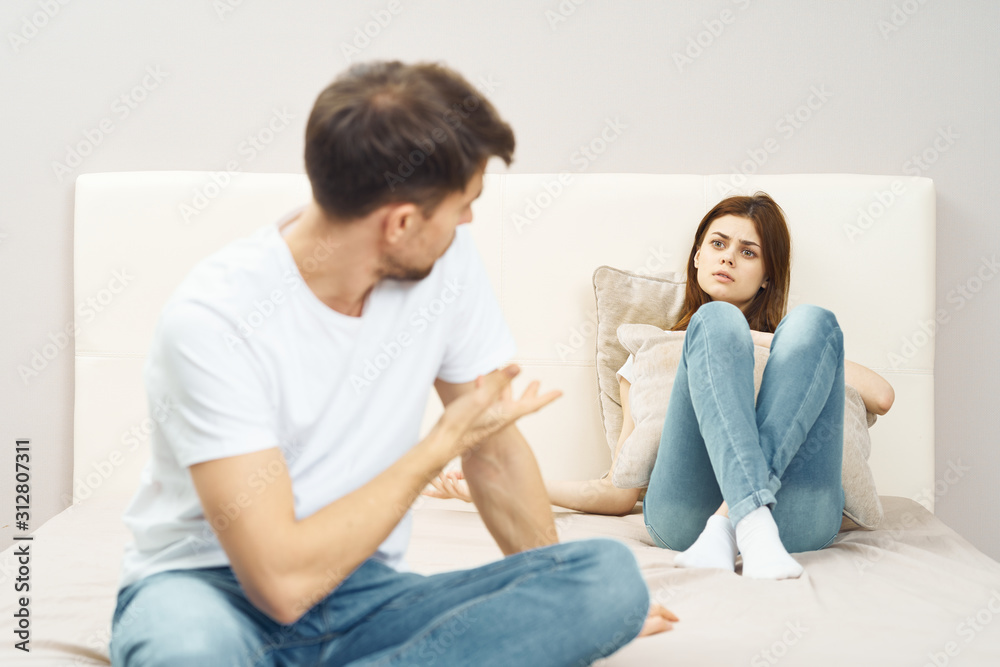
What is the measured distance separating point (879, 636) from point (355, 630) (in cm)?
69

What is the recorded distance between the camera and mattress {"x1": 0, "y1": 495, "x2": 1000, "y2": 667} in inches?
38.5

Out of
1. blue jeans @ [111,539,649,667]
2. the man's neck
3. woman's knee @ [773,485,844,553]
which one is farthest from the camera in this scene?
woman's knee @ [773,485,844,553]

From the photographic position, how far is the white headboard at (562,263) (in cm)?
182

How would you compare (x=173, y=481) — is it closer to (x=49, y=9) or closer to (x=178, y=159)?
(x=178, y=159)

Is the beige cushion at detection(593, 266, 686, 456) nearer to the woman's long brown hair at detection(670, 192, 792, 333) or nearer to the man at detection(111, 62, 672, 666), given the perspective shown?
the woman's long brown hair at detection(670, 192, 792, 333)

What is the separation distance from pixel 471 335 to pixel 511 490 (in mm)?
201

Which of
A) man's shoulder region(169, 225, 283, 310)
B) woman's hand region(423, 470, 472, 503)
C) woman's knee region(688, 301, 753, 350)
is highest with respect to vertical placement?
man's shoulder region(169, 225, 283, 310)

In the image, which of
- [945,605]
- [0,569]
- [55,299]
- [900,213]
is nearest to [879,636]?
[945,605]

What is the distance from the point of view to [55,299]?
6.50ft

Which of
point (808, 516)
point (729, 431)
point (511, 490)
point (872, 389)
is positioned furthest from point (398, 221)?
point (872, 389)

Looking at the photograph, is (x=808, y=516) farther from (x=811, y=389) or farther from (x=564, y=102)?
(x=564, y=102)

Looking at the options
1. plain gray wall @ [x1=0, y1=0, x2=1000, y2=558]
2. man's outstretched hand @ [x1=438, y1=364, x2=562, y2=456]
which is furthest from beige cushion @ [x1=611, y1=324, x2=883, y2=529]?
man's outstretched hand @ [x1=438, y1=364, x2=562, y2=456]

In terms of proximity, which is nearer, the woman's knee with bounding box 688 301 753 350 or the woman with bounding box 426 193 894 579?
the woman with bounding box 426 193 894 579

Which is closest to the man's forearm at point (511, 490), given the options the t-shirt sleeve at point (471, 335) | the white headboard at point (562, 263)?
the t-shirt sleeve at point (471, 335)
